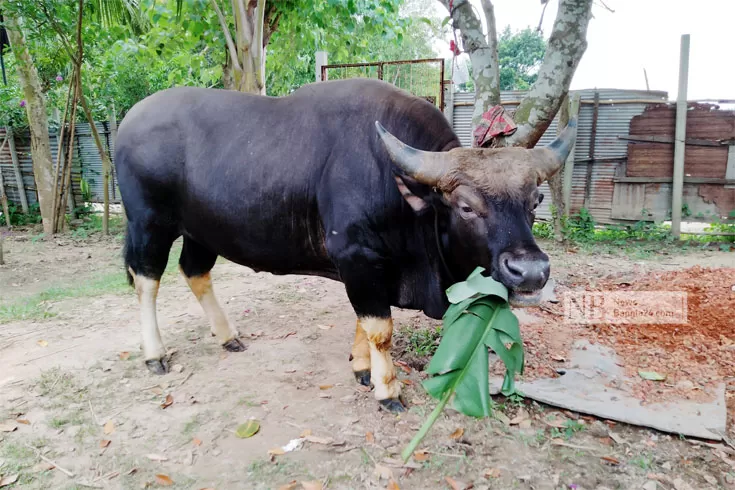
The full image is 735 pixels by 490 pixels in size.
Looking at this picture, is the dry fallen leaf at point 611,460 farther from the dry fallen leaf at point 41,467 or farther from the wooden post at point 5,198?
the wooden post at point 5,198

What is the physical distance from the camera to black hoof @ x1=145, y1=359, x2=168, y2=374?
12.4 ft

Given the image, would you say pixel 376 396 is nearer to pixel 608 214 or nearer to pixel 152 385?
pixel 152 385

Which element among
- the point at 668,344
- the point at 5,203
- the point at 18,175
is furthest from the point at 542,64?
the point at 18,175

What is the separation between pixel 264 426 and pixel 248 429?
0.10 meters

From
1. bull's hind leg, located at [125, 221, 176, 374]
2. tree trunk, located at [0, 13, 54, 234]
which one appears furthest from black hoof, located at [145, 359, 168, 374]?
tree trunk, located at [0, 13, 54, 234]

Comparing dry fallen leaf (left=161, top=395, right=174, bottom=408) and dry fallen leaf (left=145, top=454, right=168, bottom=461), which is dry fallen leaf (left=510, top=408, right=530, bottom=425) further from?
dry fallen leaf (left=161, top=395, right=174, bottom=408)

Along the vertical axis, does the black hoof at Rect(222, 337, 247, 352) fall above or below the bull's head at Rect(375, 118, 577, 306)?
below

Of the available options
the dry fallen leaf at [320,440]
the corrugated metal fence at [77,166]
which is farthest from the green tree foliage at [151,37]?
the dry fallen leaf at [320,440]

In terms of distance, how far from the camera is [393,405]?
10.5 ft

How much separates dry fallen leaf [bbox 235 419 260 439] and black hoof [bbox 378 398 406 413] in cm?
78

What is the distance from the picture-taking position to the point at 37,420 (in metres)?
3.12

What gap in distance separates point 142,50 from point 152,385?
24.0 ft

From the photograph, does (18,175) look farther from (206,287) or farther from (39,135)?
(206,287)

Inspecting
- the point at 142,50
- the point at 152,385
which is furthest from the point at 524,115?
the point at 142,50
